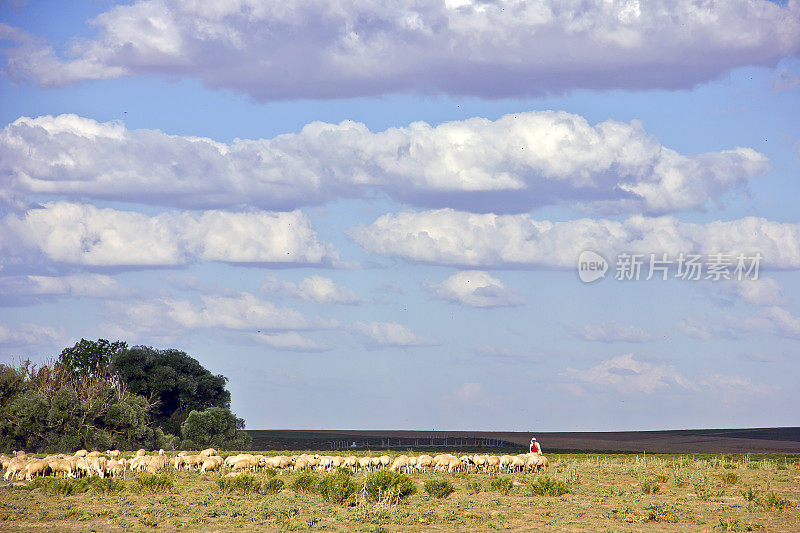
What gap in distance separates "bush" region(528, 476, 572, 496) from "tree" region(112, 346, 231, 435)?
6177cm

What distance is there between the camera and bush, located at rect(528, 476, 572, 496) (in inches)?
1407

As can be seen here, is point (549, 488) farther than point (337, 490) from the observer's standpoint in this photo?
Yes

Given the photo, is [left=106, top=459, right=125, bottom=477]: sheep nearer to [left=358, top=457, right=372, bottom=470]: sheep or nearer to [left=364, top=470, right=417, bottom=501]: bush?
[left=358, top=457, right=372, bottom=470]: sheep

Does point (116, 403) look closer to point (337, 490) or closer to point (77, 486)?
point (77, 486)

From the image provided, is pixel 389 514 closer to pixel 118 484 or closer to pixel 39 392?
pixel 118 484

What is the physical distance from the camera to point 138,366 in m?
93.1

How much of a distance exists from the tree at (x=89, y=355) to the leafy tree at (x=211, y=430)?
11.1 meters

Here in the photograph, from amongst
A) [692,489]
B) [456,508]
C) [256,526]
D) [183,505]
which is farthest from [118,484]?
[692,489]

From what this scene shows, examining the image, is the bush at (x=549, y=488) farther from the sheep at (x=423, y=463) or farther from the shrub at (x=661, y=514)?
the sheep at (x=423, y=463)

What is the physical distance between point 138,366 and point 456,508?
67.9 meters

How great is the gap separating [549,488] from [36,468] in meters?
23.9

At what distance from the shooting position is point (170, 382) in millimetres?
93312

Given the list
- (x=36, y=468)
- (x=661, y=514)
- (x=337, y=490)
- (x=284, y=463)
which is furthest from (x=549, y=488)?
(x=36, y=468)

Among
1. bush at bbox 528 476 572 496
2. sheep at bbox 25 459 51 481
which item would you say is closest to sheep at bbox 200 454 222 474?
sheep at bbox 25 459 51 481
